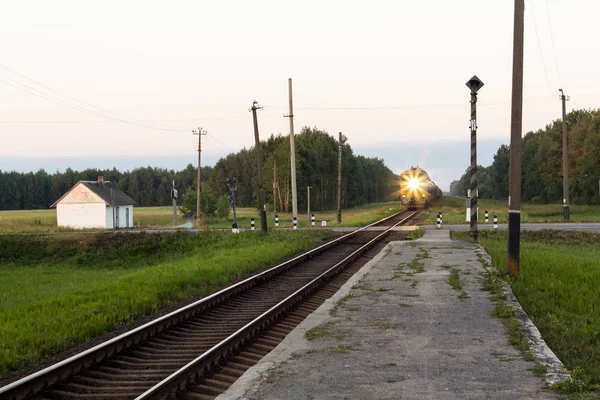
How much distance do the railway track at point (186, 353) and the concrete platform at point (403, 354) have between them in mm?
574

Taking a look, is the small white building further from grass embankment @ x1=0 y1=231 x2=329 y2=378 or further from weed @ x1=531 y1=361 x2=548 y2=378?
weed @ x1=531 y1=361 x2=548 y2=378

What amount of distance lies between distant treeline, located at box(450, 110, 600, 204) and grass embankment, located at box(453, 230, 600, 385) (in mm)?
54659

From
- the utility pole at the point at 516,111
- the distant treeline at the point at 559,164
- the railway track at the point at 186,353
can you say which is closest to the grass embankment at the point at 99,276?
the railway track at the point at 186,353

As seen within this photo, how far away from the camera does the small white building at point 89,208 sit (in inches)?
2395

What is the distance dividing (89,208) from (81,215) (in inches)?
51.7

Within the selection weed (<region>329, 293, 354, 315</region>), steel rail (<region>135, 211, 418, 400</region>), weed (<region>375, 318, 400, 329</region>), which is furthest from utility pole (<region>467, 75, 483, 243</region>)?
weed (<region>375, 318, 400, 329</region>)

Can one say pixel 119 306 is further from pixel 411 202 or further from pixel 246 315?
pixel 411 202

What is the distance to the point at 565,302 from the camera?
1237 centimetres

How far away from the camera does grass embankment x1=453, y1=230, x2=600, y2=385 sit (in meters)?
8.57

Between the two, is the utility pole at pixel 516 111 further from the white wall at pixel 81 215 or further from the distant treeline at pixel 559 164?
the distant treeline at pixel 559 164

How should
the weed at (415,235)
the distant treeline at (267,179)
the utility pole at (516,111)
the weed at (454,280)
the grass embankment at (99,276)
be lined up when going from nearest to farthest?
the grass embankment at (99,276) → the weed at (454,280) → the utility pole at (516,111) → the weed at (415,235) → the distant treeline at (267,179)

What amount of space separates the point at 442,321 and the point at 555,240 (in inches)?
919

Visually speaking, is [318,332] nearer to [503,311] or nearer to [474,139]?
[503,311]

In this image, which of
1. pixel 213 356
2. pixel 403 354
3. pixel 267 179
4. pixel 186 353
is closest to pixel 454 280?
pixel 403 354
